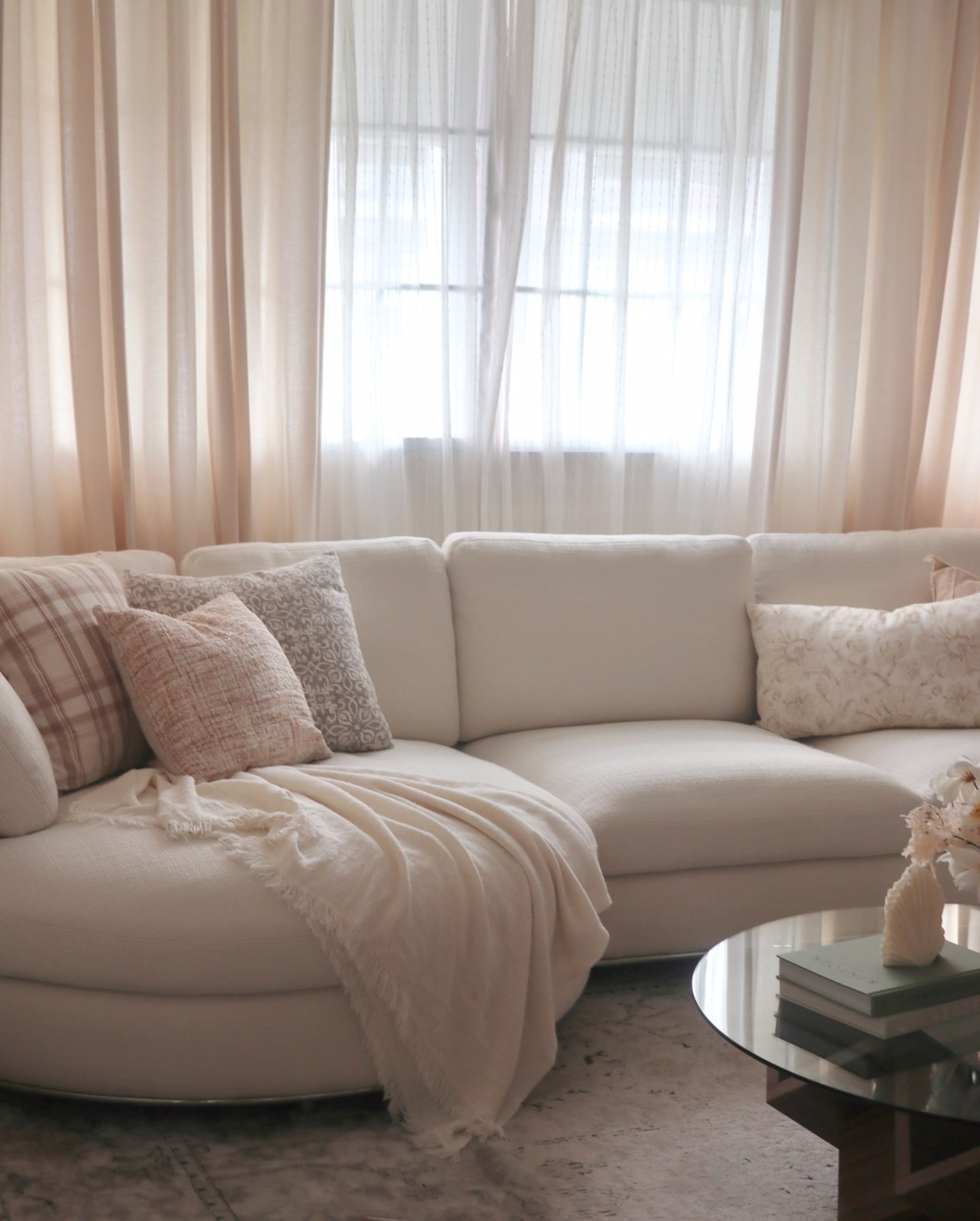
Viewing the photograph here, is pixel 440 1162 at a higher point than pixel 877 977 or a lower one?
lower

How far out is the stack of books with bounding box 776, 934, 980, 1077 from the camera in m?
1.46

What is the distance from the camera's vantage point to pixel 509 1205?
5.60 feet

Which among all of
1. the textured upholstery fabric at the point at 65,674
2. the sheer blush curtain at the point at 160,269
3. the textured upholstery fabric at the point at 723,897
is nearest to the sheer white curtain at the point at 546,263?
the sheer blush curtain at the point at 160,269

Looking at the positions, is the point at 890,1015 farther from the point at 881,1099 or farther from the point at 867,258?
the point at 867,258

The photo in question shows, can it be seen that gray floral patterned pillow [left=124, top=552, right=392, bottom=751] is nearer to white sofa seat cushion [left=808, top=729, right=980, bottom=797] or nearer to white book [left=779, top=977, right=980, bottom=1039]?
white sofa seat cushion [left=808, top=729, right=980, bottom=797]

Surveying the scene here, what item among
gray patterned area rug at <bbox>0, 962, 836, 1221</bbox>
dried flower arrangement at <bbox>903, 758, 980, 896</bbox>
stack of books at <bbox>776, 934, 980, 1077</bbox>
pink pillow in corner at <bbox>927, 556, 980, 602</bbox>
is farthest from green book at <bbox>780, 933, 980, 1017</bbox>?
pink pillow in corner at <bbox>927, 556, 980, 602</bbox>

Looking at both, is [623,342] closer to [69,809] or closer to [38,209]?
[38,209]

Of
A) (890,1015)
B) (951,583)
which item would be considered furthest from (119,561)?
(951,583)

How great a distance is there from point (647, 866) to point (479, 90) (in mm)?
2144

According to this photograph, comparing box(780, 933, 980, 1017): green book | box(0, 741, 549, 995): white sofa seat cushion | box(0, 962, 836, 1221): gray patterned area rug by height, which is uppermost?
box(780, 933, 980, 1017): green book

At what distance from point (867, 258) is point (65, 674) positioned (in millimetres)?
2689

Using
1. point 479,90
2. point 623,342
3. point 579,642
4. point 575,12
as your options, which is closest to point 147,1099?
point 579,642

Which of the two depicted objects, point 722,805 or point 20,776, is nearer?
point 20,776

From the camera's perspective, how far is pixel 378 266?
3182 mm
